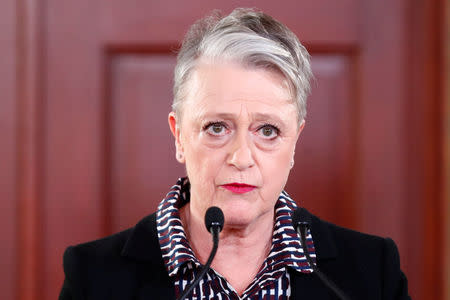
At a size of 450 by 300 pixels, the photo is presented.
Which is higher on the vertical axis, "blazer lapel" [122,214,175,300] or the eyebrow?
the eyebrow

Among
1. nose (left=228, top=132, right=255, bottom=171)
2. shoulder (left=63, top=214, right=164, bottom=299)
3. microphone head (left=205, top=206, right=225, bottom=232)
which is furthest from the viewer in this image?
shoulder (left=63, top=214, right=164, bottom=299)

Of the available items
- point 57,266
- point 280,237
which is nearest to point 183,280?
point 280,237

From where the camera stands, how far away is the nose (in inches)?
49.1

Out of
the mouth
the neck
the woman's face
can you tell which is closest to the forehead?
the woman's face

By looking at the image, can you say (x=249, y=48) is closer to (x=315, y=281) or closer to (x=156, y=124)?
(x=315, y=281)

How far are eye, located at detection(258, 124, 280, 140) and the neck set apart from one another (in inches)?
7.0

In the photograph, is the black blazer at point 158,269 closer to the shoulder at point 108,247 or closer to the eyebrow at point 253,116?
the shoulder at point 108,247

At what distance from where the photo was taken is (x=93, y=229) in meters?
1.85

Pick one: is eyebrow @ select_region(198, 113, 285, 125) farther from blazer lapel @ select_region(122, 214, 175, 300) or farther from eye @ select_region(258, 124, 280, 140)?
blazer lapel @ select_region(122, 214, 175, 300)

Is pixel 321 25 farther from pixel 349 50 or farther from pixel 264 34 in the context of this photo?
pixel 264 34

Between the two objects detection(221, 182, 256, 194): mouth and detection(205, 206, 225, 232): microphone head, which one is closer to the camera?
detection(205, 206, 225, 232): microphone head

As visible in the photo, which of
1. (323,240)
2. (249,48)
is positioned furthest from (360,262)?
(249,48)

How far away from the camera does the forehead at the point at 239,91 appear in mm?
1275

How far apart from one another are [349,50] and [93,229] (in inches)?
33.4
